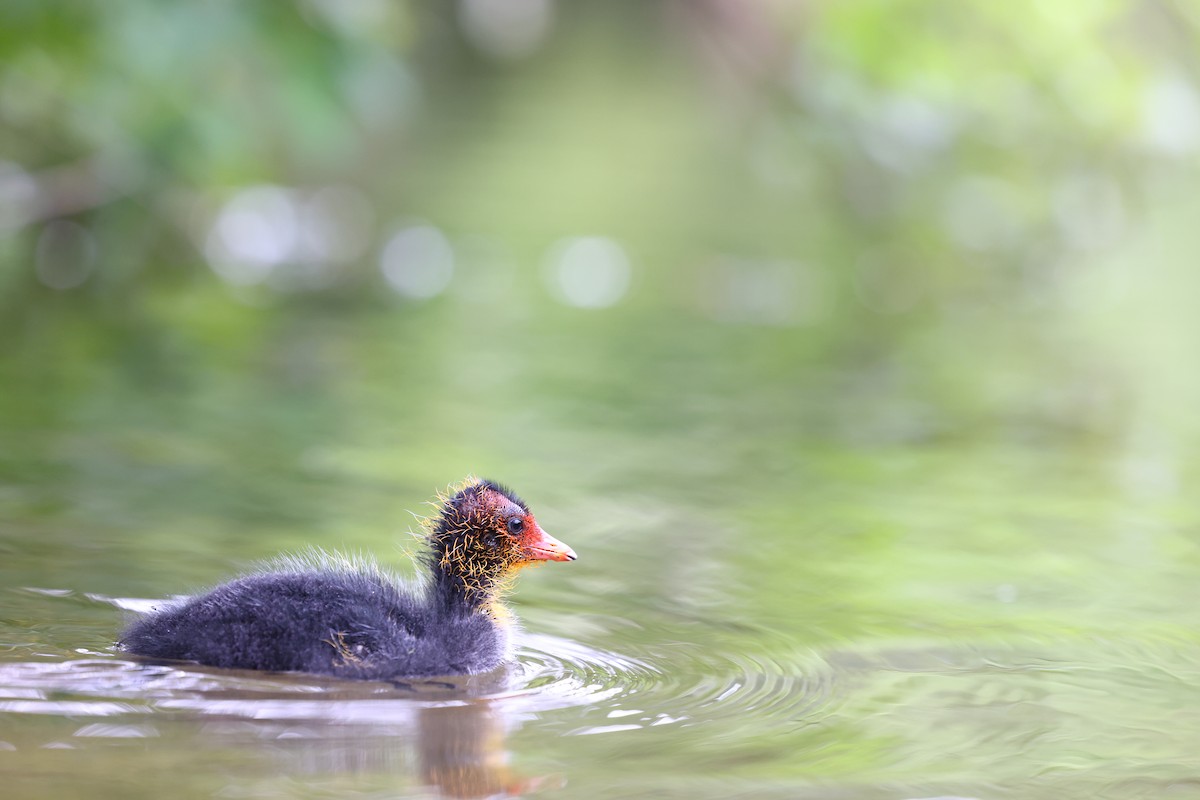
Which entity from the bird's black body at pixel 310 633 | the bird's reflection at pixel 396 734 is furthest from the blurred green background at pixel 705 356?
the bird's black body at pixel 310 633

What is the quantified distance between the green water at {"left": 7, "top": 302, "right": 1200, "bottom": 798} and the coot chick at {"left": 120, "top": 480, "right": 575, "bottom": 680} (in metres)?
0.12

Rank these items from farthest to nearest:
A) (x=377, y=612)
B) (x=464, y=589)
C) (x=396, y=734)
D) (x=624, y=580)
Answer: (x=624, y=580) → (x=464, y=589) → (x=377, y=612) → (x=396, y=734)

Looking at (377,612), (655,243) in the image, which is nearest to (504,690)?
(377,612)

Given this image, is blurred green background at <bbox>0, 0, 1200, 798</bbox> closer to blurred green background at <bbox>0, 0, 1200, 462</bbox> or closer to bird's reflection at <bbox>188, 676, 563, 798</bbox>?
blurred green background at <bbox>0, 0, 1200, 462</bbox>

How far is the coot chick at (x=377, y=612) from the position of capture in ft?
16.9

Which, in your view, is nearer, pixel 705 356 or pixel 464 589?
pixel 464 589

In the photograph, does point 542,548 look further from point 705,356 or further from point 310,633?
point 705,356

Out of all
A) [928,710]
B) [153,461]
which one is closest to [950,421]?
[153,461]

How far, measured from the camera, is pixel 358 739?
461 cm

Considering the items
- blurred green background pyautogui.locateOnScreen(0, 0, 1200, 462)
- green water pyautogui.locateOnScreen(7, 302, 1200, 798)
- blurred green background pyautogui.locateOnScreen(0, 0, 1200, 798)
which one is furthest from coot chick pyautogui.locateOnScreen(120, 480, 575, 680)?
blurred green background pyautogui.locateOnScreen(0, 0, 1200, 462)

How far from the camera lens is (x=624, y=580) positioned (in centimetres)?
683

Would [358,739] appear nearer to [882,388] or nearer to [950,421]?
[950,421]

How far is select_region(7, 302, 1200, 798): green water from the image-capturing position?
459 cm

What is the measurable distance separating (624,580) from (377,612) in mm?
1665
